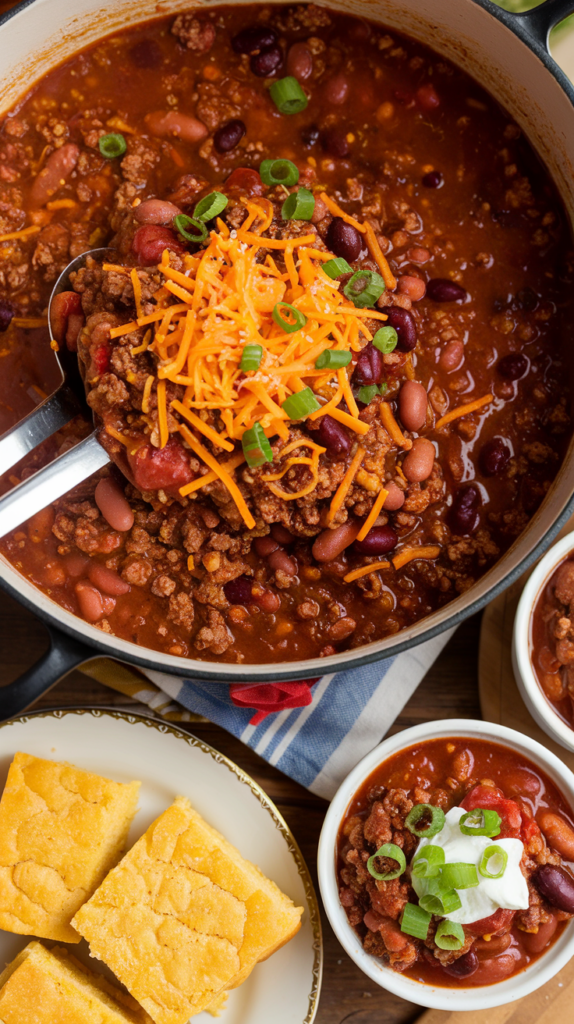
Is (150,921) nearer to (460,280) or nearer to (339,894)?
(339,894)

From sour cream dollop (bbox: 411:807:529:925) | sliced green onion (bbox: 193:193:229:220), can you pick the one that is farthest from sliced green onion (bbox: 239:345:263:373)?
sour cream dollop (bbox: 411:807:529:925)

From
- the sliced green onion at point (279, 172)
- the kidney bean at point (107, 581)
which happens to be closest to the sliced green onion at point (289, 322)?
the sliced green onion at point (279, 172)

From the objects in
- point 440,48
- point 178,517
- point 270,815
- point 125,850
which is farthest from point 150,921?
point 440,48

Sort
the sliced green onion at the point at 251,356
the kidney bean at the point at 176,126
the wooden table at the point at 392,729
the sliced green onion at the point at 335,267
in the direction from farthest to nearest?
the wooden table at the point at 392,729
the kidney bean at the point at 176,126
the sliced green onion at the point at 335,267
the sliced green onion at the point at 251,356

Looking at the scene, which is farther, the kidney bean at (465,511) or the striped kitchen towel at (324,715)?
the striped kitchen towel at (324,715)

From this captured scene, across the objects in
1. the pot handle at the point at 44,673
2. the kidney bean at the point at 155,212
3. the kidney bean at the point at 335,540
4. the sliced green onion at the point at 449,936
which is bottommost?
the sliced green onion at the point at 449,936

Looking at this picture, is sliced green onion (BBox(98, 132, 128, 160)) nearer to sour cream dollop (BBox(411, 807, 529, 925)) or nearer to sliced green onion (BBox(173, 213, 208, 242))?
sliced green onion (BBox(173, 213, 208, 242))

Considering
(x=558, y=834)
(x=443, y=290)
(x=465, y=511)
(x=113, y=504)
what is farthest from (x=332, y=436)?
(x=558, y=834)

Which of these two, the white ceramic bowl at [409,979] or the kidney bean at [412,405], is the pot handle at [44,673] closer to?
the white ceramic bowl at [409,979]

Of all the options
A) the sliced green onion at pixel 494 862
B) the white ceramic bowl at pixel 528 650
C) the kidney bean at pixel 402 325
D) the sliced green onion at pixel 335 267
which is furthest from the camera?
the white ceramic bowl at pixel 528 650
